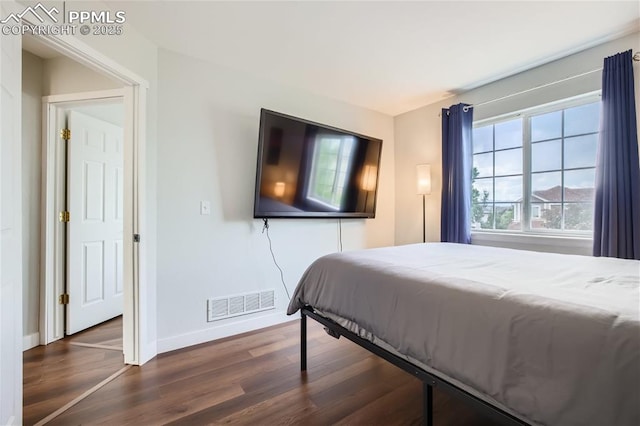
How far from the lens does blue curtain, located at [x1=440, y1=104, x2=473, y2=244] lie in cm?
300

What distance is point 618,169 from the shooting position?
2053 millimetres

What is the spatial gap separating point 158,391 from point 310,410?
96 cm

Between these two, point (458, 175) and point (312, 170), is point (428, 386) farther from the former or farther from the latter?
point (458, 175)

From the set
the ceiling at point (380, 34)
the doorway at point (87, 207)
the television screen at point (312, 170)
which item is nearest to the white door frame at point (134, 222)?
the doorway at point (87, 207)

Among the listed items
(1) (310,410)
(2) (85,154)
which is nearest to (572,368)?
(1) (310,410)

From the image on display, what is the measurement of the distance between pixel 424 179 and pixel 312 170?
1.37 metres

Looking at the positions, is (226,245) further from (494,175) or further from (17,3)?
(494,175)

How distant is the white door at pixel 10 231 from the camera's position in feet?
3.82

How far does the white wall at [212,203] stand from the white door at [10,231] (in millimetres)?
965

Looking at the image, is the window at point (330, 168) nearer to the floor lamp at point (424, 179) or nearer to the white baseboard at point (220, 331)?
the floor lamp at point (424, 179)

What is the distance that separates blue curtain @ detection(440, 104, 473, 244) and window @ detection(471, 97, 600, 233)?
0.22 m

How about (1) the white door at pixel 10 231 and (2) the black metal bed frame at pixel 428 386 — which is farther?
(1) the white door at pixel 10 231

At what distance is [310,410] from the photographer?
5.16 feet

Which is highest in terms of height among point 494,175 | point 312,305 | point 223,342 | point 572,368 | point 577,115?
point 577,115
